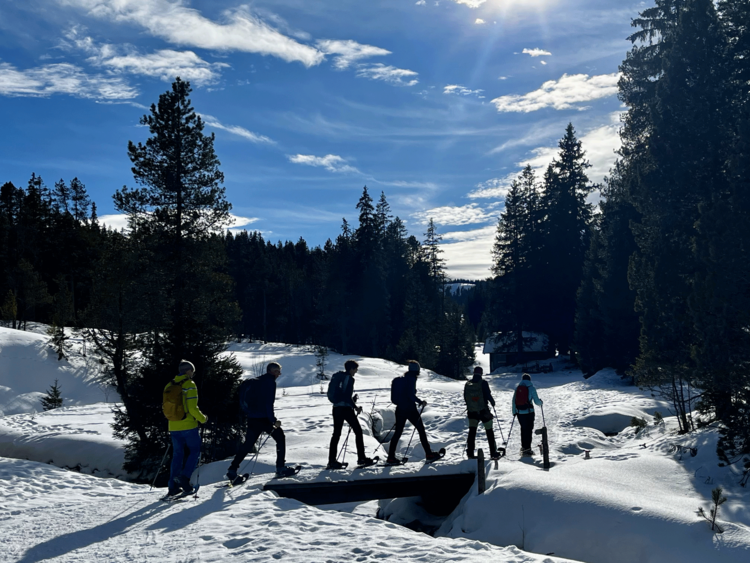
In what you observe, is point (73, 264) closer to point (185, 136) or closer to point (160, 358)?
point (185, 136)

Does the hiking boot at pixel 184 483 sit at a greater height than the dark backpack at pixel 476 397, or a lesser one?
lesser

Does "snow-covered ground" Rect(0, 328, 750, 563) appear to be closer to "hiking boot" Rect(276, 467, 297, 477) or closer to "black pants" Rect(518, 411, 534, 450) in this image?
"hiking boot" Rect(276, 467, 297, 477)

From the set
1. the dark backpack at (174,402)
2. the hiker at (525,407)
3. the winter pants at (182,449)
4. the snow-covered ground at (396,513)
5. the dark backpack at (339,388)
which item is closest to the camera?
the snow-covered ground at (396,513)

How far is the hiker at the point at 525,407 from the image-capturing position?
11227 mm

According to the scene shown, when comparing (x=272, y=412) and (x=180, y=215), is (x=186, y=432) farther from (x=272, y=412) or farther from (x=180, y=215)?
(x=180, y=215)

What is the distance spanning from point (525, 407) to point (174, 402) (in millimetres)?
7311

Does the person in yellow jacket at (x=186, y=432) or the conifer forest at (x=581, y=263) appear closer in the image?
the person in yellow jacket at (x=186, y=432)

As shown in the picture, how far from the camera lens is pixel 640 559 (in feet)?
20.9

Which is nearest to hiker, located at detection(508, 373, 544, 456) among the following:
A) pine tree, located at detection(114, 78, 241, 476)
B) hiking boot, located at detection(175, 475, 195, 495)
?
hiking boot, located at detection(175, 475, 195, 495)

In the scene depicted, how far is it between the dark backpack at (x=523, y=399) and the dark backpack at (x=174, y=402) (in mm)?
6917

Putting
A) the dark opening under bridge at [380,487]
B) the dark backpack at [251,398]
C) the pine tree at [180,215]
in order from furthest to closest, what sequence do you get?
the pine tree at [180,215] < the dark backpack at [251,398] < the dark opening under bridge at [380,487]

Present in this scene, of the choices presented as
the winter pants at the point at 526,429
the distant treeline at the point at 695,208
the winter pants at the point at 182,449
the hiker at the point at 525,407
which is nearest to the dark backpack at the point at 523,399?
the hiker at the point at 525,407

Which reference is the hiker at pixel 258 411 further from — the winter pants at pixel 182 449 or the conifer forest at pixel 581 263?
the conifer forest at pixel 581 263

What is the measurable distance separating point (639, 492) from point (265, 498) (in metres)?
5.83
